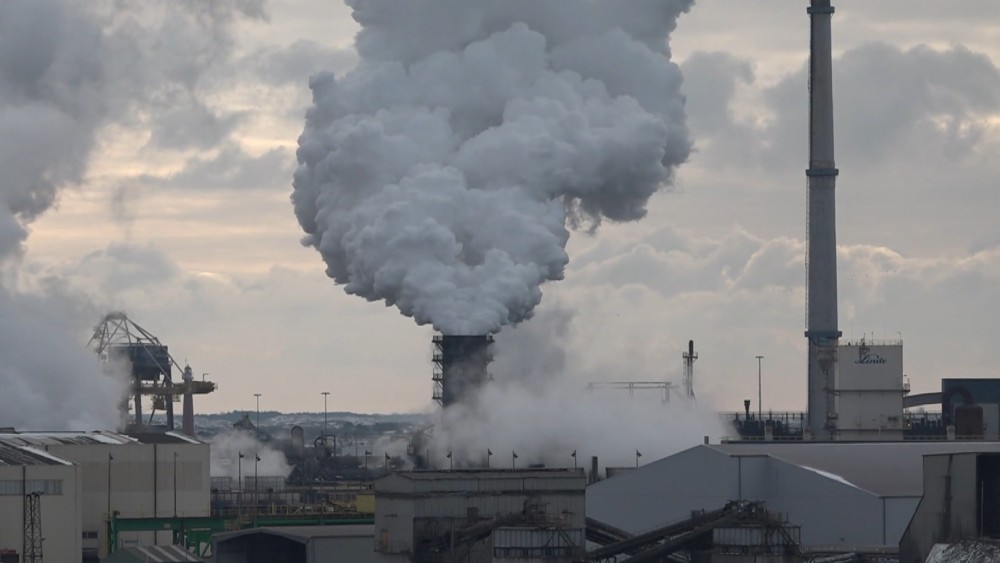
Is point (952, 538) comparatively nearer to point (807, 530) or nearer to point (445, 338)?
point (807, 530)

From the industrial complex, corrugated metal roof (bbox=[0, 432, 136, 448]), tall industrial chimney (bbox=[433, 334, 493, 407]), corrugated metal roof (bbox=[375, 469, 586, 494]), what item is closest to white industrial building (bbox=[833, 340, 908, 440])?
the industrial complex

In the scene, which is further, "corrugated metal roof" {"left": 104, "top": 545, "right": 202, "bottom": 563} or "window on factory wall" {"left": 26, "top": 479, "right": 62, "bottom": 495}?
"window on factory wall" {"left": 26, "top": 479, "right": 62, "bottom": 495}

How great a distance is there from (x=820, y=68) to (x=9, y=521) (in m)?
71.6

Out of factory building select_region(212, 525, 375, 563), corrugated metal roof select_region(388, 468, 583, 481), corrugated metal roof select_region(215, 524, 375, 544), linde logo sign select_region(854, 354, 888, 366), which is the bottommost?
factory building select_region(212, 525, 375, 563)

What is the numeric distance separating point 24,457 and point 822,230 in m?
65.8

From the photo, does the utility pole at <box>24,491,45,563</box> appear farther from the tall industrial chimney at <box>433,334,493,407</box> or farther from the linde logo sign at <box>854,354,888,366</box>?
the linde logo sign at <box>854,354,888,366</box>

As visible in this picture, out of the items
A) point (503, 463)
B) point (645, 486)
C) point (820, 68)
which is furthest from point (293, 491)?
point (645, 486)

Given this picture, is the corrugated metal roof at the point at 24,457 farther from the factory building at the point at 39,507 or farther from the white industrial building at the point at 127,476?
the white industrial building at the point at 127,476

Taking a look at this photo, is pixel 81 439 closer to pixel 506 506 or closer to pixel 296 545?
pixel 296 545

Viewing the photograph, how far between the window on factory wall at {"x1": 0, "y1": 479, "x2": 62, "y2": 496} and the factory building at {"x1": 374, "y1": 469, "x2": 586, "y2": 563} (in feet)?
64.4

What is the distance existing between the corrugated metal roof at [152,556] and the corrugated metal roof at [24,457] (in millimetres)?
16774

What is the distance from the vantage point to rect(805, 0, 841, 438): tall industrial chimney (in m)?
146

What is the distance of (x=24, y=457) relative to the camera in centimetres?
10181

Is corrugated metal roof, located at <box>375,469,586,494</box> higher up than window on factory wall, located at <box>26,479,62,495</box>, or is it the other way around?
corrugated metal roof, located at <box>375,469,586,494</box>
